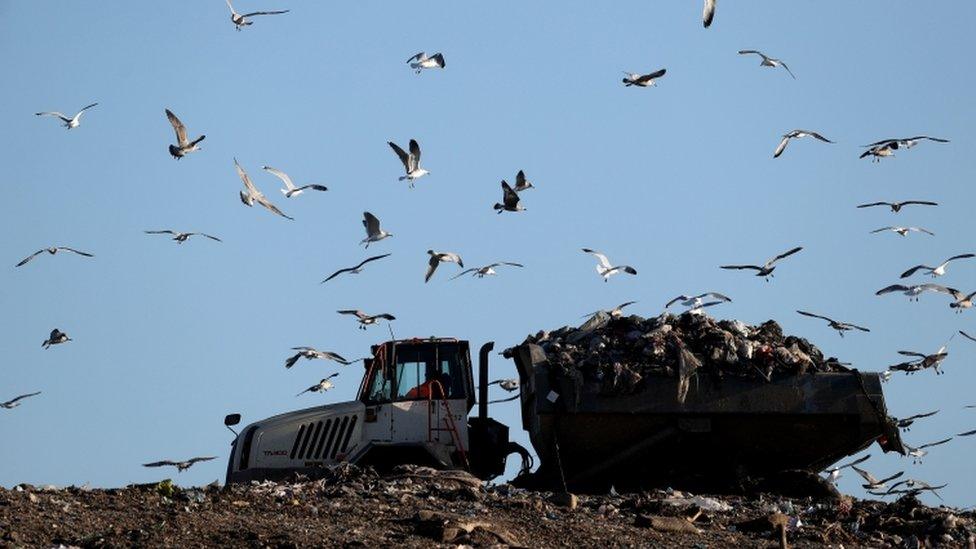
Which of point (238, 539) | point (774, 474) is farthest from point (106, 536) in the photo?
point (774, 474)

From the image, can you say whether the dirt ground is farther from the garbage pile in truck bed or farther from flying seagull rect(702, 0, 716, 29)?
flying seagull rect(702, 0, 716, 29)

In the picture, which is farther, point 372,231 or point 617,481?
point 372,231

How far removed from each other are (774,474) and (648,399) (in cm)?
166

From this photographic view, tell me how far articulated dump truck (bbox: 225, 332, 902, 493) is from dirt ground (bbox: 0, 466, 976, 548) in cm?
74

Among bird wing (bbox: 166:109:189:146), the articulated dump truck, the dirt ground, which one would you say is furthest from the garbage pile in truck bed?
bird wing (bbox: 166:109:189:146)

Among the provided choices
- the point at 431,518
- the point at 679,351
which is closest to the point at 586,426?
the point at 679,351

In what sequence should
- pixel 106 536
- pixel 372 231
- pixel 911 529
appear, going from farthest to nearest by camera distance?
pixel 372 231 → pixel 911 529 → pixel 106 536

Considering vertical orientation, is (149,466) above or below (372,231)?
below

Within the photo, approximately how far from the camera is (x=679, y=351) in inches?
672

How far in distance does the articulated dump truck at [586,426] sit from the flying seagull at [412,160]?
2893 mm

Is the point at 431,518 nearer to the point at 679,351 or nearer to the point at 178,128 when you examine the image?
the point at 679,351

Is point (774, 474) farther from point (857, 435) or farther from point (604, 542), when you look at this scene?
point (604, 542)

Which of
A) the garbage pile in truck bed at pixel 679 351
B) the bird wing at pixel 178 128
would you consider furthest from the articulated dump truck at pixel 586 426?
the bird wing at pixel 178 128

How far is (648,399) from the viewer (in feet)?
55.7
